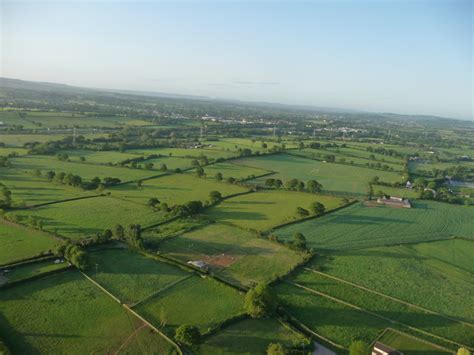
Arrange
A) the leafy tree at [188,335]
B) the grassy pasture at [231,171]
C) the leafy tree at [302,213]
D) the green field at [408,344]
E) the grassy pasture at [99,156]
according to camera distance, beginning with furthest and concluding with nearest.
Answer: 1. the grassy pasture at [99,156]
2. the grassy pasture at [231,171]
3. the leafy tree at [302,213]
4. the green field at [408,344]
5. the leafy tree at [188,335]

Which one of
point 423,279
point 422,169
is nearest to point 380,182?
point 422,169

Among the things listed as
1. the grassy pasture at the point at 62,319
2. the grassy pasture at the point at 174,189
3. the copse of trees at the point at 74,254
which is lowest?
the grassy pasture at the point at 62,319

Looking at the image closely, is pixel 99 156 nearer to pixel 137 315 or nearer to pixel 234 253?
pixel 234 253

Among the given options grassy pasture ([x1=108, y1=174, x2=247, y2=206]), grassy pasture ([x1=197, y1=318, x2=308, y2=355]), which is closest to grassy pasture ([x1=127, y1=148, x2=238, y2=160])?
grassy pasture ([x1=108, y1=174, x2=247, y2=206])

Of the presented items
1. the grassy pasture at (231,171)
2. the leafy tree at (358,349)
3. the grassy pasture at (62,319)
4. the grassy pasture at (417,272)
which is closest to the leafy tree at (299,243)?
the grassy pasture at (417,272)

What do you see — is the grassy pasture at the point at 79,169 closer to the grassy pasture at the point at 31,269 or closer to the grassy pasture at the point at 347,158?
the grassy pasture at the point at 31,269

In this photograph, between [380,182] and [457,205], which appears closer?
[457,205]

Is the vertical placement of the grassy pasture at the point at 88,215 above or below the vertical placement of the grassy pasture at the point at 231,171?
below

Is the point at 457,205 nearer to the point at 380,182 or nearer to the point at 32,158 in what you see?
the point at 380,182
